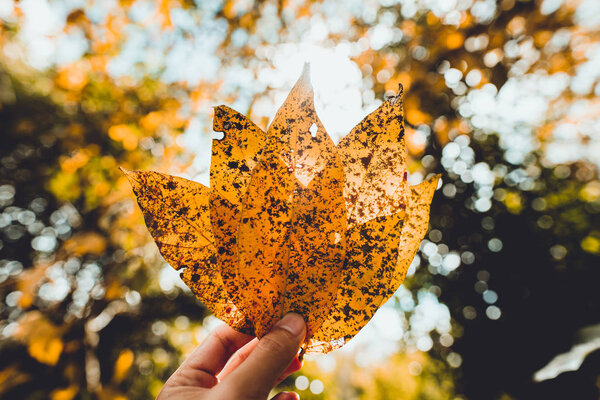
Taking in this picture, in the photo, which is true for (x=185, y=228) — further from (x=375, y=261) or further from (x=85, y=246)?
(x=85, y=246)

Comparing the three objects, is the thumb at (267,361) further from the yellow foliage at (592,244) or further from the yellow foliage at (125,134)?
the yellow foliage at (592,244)

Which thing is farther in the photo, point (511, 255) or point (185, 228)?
point (511, 255)

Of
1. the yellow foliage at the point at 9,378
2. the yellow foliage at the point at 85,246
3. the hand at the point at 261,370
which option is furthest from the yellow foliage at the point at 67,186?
the hand at the point at 261,370

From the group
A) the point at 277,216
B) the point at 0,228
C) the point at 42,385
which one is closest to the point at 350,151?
the point at 277,216

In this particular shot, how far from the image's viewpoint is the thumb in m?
0.46

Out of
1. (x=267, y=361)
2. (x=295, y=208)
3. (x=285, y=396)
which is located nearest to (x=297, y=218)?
(x=295, y=208)

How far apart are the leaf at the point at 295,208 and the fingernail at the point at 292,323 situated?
6 centimetres

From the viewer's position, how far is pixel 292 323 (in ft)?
1.48

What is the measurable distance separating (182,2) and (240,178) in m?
1.81

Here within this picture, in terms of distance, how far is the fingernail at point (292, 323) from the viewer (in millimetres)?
450

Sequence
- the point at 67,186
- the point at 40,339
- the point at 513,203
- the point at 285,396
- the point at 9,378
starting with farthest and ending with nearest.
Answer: the point at 513,203
the point at 67,186
the point at 9,378
the point at 40,339
the point at 285,396

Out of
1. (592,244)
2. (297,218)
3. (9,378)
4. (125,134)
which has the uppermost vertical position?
(125,134)

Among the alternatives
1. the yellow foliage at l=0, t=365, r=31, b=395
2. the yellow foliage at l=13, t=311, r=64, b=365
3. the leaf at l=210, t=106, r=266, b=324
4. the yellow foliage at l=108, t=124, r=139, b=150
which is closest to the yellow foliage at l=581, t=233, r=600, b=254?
the leaf at l=210, t=106, r=266, b=324

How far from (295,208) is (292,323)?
Answer: 0.18m
